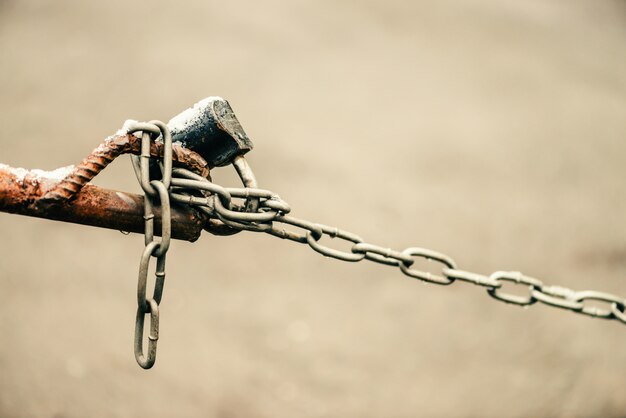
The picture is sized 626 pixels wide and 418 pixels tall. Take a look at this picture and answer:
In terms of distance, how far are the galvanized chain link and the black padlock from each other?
52 millimetres

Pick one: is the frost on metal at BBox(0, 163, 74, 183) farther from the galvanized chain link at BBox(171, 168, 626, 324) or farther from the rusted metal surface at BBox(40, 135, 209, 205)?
the galvanized chain link at BBox(171, 168, 626, 324)

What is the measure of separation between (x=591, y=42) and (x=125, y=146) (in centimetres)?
227

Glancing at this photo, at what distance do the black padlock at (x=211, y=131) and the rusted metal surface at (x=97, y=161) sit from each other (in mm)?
→ 30

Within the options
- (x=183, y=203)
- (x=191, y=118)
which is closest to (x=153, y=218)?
(x=183, y=203)

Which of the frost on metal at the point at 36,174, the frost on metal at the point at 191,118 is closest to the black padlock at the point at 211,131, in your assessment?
the frost on metal at the point at 191,118

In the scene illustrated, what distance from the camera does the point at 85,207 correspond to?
1.80ft

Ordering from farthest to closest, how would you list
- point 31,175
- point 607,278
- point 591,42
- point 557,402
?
1. point 591,42
2. point 607,278
3. point 557,402
4. point 31,175

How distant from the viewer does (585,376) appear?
67.5 inches

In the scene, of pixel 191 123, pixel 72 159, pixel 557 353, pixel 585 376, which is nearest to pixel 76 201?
pixel 191 123

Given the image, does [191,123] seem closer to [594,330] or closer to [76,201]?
[76,201]

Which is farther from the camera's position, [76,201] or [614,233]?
[614,233]

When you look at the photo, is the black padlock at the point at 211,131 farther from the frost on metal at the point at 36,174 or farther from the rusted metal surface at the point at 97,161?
the frost on metal at the point at 36,174

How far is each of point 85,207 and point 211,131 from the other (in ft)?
0.58

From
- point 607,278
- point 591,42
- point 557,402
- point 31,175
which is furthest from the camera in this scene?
point 591,42
